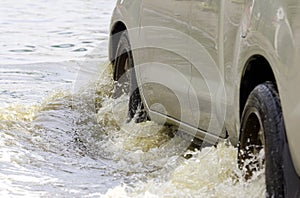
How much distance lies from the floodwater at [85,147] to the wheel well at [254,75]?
46 cm

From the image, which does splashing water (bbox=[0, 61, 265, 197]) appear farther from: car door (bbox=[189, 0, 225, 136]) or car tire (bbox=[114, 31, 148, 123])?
car door (bbox=[189, 0, 225, 136])

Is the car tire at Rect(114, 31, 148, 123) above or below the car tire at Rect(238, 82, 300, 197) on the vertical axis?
below

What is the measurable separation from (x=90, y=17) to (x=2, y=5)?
284 cm

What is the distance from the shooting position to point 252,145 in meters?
4.50

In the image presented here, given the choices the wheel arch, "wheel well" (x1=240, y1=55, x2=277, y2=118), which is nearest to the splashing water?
the wheel arch

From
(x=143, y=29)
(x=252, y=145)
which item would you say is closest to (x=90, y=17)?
A: (x=143, y=29)

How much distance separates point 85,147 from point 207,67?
7.19 ft

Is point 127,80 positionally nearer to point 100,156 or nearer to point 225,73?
point 100,156

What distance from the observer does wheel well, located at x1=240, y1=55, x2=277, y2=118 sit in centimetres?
445

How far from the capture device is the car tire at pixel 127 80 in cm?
720

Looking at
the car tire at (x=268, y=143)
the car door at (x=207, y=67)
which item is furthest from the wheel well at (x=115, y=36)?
the car tire at (x=268, y=143)

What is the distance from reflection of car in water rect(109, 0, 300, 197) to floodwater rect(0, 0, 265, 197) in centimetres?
21

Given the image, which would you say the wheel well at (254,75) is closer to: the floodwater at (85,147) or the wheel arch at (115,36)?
the floodwater at (85,147)

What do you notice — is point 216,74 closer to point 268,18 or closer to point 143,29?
point 268,18
